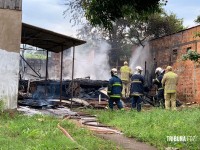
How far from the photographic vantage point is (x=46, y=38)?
57.3ft

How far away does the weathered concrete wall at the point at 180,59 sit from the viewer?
21391mm

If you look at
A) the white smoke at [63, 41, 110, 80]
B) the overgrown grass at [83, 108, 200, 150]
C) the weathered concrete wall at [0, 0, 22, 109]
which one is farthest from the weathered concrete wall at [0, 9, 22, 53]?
the white smoke at [63, 41, 110, 80]

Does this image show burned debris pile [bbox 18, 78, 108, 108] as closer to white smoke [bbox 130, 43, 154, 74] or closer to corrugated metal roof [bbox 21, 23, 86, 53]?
corrugated metal roof [bbox 21, 23, 86, 53]

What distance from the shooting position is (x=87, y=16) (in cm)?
711

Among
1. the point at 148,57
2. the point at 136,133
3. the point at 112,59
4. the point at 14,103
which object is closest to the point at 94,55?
the point at 112,59

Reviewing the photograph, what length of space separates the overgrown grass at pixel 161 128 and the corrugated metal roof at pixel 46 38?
492cm

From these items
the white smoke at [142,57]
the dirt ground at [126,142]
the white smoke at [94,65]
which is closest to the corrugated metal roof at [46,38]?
the dirt ground at [126,142]

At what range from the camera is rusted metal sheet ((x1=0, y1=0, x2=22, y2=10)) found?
12586mm

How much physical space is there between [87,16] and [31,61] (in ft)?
104

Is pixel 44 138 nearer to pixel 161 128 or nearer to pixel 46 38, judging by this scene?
pixel 161 128

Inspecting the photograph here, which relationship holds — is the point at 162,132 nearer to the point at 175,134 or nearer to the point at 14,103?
the point at 175,134

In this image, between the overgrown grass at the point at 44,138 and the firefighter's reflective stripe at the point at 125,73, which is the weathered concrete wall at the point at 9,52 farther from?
the firefighter's reflective stripe at the point at 125,73

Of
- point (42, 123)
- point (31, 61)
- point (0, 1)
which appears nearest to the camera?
point (42, 123)

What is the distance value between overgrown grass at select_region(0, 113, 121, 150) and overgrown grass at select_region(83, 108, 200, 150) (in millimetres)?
1209
